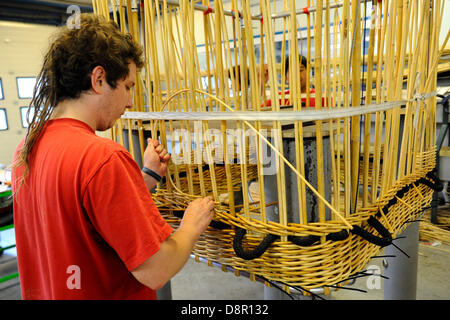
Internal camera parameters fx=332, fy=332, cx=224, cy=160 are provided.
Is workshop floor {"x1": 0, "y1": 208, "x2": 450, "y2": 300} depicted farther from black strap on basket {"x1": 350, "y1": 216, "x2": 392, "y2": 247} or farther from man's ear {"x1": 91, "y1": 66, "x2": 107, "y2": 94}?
man's ear {"x1": 91, "y1": 66, "x2": 107, "y2": 94}

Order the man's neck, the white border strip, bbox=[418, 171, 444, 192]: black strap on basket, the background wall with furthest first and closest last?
the background wall < bbox=[418, 171, 444, 192]: black strap on basket < the man's neck < the white border strip

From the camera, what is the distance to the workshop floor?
189 centimetres

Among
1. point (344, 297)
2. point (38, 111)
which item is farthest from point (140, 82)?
point (344, 297)

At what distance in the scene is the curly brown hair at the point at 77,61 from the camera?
61 cm

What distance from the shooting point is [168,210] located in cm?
83

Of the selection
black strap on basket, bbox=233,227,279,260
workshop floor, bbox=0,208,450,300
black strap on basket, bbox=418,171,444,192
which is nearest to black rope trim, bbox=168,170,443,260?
black strap on basket, bbox=233,227,279,260

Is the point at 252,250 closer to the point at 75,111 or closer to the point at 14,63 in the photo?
the point at 75,111

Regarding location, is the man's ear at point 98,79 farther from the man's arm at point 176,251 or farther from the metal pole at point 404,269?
the metal pole at point 404,269

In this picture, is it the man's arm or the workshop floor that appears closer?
the man's arm

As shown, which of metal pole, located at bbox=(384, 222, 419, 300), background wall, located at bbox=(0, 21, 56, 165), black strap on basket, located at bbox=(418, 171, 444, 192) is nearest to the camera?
black strap on basket, located at bbox=(418, 171, 444, 192)

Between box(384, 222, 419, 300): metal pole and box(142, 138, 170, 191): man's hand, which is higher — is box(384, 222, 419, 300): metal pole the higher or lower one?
the lower one

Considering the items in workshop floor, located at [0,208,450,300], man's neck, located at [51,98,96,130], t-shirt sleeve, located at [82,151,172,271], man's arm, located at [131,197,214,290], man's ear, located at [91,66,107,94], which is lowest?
workshop floor, located at [0,208,450,300]

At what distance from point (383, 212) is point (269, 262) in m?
0.27

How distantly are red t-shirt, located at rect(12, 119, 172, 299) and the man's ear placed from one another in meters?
0.07
